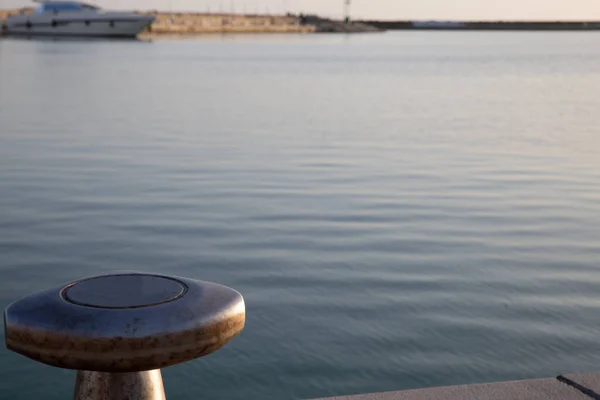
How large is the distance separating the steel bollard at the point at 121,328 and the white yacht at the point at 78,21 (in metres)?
103

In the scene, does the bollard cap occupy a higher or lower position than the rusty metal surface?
higher

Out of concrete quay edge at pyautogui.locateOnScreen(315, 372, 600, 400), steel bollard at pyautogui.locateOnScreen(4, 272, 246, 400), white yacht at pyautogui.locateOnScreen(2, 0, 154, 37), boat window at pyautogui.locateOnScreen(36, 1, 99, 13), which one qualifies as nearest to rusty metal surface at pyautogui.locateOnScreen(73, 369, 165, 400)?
steel bollard at pyautogui.locateOnScreen(4, 272, 246, 400)

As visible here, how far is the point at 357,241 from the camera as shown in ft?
31.9

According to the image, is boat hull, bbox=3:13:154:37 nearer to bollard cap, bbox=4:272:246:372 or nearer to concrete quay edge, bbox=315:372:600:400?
concrete quay edge, bbox=315:372:600:400

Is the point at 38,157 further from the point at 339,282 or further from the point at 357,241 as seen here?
the point at 339,282

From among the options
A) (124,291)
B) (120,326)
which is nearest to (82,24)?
(124,291)

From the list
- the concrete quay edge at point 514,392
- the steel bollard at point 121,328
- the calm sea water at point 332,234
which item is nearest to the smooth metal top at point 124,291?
the steel bollard at point 121,328

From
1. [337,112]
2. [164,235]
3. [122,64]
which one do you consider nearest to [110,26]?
[122,64]

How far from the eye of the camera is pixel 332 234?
10.0m

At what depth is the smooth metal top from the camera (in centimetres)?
295

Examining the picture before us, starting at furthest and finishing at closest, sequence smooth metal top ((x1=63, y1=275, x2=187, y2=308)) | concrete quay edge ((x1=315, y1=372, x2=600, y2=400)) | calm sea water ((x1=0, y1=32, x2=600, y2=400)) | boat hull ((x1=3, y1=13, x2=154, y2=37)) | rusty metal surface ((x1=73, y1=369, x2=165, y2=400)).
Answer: boat hull ((x1=3, y1=13, x2=154, y2=37))
calm sea water ((x1=0, y1=32, x2=600, y2=400))
concrete quay edge ((x1=315, y1=372, x2=600, y2=400))
rusty metal surface ((x1=73, y1=369, x2=165, y2=400))
smooth metal top ((x1=63, y1=275, x2=187, y2=308))

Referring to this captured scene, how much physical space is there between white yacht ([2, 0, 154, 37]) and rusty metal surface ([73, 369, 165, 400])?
103268 millimetres

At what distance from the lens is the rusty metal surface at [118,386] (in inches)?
121

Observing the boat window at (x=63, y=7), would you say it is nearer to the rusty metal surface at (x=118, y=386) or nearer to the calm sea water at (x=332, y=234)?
the calm sea water at (x=332, y=234)
